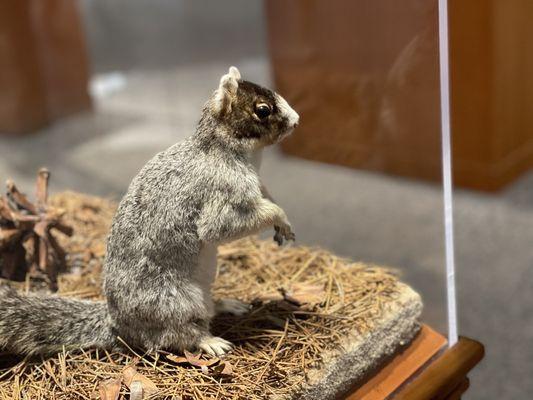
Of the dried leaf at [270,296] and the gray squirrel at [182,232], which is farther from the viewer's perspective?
the dried leaf at [270,296]

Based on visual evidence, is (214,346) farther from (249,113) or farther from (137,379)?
(249,113)

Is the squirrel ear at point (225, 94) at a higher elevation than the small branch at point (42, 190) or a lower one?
higher

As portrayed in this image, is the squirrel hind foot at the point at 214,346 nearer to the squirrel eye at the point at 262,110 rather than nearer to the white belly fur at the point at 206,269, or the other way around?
the white belly fur at the point at 206,269

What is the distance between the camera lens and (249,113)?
1.11 m

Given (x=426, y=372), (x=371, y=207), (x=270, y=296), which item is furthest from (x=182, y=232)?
(x=371, y=207)

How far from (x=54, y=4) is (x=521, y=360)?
207cm

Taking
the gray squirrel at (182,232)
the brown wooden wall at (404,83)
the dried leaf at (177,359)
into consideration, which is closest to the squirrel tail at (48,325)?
the gray squirrel at (182,232)

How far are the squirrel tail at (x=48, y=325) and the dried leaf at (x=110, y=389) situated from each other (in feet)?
0.30

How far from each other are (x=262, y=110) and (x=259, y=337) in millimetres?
390

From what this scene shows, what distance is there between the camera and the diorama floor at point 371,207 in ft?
6.24

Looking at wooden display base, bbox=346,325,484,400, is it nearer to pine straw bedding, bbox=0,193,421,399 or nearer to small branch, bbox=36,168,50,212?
pine straw bedding, bbox=0,193,421,399

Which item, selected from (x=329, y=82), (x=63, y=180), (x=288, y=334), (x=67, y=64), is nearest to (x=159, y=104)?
(x=67, y=64)

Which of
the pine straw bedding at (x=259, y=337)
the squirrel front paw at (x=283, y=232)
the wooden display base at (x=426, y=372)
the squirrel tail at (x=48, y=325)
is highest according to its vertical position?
the squirrel front paw at (x=283, y=232)

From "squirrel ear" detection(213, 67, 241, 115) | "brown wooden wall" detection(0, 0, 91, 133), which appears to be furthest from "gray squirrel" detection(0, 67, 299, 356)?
"brown wooden wall" detection(0, 0, 91, 133)
